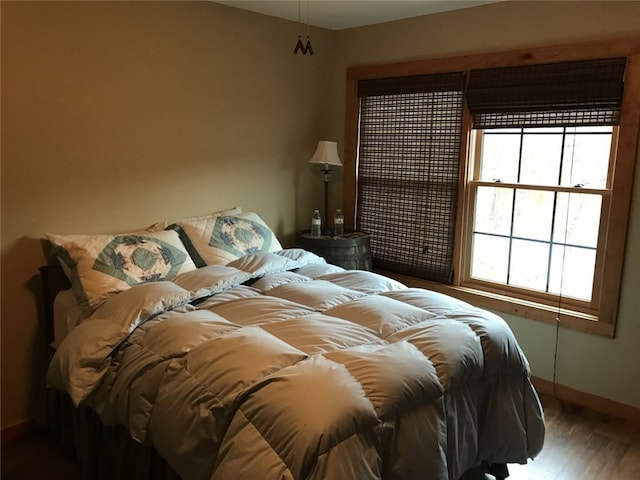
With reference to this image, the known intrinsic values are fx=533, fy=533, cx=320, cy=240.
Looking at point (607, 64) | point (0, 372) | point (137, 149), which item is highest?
point (607, 64)

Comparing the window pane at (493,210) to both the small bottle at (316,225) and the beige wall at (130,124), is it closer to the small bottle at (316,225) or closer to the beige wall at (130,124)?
the small bottle at (316,225)

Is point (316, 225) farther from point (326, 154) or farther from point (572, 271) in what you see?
point (572, 271)

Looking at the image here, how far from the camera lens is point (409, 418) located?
171 centimetres

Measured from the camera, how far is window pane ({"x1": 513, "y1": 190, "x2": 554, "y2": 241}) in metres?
3.18

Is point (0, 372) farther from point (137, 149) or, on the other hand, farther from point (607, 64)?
point (607, 64)

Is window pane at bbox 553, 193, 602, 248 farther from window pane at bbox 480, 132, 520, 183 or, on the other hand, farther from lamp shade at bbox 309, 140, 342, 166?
lamp shade at bbox 309, 140, 342, 166

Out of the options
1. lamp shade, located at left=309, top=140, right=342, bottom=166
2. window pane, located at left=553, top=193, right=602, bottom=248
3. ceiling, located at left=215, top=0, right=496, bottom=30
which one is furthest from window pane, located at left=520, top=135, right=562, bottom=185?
lamp shade, located at left=309, top=140, right=342, bottom=166

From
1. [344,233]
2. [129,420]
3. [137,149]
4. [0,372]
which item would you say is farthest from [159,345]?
[344,233]

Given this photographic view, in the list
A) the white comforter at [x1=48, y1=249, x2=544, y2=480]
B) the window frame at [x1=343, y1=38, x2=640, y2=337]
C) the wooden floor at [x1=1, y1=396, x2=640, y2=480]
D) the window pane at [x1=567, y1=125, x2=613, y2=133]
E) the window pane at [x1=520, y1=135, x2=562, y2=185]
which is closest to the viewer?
the white comforter at [x1=48, y1=249, x2=544, y2=480]

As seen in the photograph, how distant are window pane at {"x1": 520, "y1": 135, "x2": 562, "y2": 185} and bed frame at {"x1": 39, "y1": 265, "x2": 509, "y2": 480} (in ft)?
5.54

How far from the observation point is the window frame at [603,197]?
2750 millimetres

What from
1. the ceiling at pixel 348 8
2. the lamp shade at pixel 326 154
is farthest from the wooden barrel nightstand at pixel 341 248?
the ceiling at pixel 348 8

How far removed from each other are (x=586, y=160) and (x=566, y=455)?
5.16 feet

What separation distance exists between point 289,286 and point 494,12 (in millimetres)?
2080
